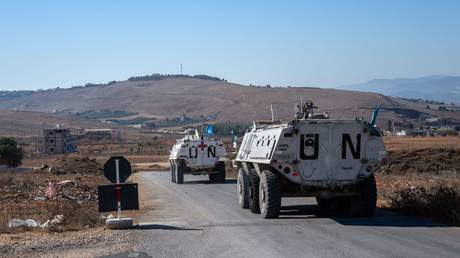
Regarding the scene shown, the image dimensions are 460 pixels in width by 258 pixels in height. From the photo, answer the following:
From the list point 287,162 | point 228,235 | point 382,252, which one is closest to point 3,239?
point 228,235

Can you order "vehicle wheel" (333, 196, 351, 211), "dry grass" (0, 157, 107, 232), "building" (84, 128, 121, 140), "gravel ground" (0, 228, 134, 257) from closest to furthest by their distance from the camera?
"gravel ground" (0, 228, 134, 257), "dry grass" (0, 157, 107, 232), "vehicle wheel" (333, 196, 351, 211), "building" (84, 128, 121, 140)

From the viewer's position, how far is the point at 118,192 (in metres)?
16.5

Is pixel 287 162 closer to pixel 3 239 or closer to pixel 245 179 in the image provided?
pixel 245 179

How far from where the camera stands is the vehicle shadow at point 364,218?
1577 cm

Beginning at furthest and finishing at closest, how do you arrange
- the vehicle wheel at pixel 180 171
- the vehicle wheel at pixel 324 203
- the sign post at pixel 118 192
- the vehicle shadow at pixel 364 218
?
1. the vehicle wheel at pixel 180 171
2. the vehicle wheel at pixel 324 203
3. the sign post at pixel 118 192
4. the vehicle shadow at pixel 364 218

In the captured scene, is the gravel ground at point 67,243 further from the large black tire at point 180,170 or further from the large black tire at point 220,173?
the large black tire at point 220,173

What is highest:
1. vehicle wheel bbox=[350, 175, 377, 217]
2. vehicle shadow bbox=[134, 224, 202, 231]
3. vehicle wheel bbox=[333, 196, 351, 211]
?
vehicle wheel bbox=[350, 175, 377, 217]

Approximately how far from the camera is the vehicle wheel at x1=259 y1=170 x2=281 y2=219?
55.9 ft

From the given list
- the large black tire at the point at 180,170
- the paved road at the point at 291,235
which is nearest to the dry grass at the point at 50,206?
the paved road at the point at 291,235

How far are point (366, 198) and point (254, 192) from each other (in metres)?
3.22

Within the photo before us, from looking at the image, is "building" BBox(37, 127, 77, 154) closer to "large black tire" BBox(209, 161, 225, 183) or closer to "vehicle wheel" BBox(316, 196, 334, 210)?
"large black tire" BBox(209, 161, 225, 183)

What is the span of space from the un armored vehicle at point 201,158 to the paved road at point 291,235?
18.0 m

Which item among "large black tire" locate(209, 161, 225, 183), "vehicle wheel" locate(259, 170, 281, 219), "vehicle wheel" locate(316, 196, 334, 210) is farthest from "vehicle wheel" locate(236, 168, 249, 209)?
"large black tire" locate(209, 161, 225, 183)

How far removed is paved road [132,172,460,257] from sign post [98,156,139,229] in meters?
0.65
